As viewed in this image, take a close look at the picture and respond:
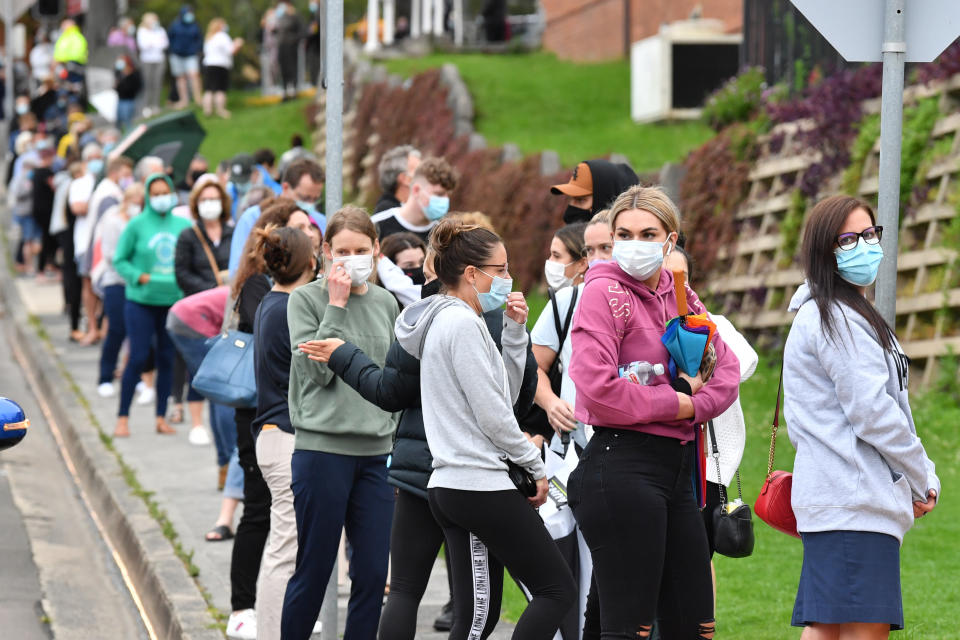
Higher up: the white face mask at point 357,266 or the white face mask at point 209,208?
the white face mask at point 357,266

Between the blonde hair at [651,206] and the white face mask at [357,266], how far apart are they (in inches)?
38.8

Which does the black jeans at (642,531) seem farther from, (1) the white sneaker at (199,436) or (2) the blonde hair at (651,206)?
(1) the white sneaker at (199,436)

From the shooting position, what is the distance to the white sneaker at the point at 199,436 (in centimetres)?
1123

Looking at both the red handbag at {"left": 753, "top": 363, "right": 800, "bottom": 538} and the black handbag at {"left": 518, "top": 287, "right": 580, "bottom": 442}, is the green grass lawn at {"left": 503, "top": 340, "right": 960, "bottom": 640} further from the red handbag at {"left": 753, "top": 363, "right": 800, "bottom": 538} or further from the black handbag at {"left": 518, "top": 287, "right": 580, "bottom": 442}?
the red handbag at {"left": 753, "top": 363, "right": 800, "bottom": 538}

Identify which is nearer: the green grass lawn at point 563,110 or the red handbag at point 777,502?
the red handbag at point 777,502

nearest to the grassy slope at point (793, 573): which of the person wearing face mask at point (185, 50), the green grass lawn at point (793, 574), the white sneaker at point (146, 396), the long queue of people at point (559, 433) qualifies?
the green grass lawn at point (793, 574)

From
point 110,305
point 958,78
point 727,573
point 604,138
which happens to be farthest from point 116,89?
point 727,573

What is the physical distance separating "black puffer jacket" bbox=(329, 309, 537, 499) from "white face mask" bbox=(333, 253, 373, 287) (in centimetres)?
32

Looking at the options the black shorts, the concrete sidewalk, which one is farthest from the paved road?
the black shorts

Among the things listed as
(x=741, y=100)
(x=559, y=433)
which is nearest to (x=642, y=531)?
(x=559, y=433)

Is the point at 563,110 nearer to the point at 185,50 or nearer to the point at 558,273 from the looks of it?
the point at 185,50

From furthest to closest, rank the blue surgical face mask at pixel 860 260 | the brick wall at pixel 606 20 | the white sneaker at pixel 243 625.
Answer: the brick wall at pixel 606 20 → the white sneaker at pixel 243 625 → the blue surgical face mask at pixel 860 260

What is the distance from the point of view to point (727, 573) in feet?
24.2

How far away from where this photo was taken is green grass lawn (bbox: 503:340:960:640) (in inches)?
251
